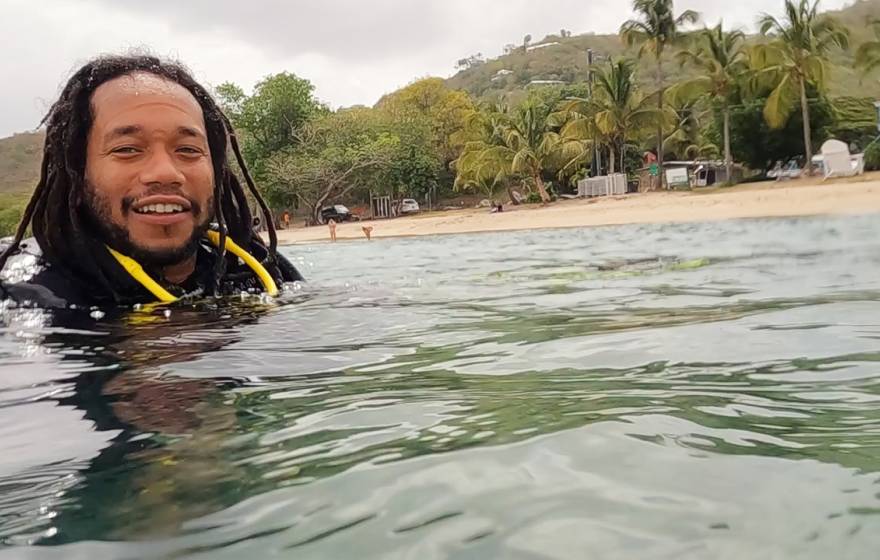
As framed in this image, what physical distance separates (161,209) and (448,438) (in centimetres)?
254

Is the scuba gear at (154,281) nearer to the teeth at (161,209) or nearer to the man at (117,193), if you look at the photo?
the man at (117,193)

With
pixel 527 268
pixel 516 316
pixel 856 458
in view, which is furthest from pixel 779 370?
pixel 527 268

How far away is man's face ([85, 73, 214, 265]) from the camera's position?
12.1 feet

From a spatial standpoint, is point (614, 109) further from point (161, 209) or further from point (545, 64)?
point (545, 64)

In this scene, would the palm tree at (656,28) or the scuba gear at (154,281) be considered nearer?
the scuba gear at (154,281)

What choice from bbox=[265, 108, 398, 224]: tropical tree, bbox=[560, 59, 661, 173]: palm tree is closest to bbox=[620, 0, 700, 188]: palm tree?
bbox=[560, 59, 661, 173]: palm tree

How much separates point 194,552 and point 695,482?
0.81m

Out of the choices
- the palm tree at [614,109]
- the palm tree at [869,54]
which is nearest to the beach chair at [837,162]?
the palm tree at [869,54]

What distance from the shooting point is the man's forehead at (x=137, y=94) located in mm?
3783

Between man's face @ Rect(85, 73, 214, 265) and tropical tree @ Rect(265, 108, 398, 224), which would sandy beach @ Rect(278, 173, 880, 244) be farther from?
man's face @ Rect(85, 73, 214, 265)

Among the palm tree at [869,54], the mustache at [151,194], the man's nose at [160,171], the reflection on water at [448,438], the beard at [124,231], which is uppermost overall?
the palm tree at [869,54]

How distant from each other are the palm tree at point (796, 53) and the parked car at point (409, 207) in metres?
20.8

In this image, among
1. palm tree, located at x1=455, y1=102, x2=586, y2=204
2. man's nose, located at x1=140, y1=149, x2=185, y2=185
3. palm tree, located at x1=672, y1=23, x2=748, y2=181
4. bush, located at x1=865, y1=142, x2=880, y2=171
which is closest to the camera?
man's nose, located at x1=140, y1=149, x2=185, y2=185

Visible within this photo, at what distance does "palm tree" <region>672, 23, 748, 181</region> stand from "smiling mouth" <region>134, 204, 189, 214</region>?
30883 millimetres
